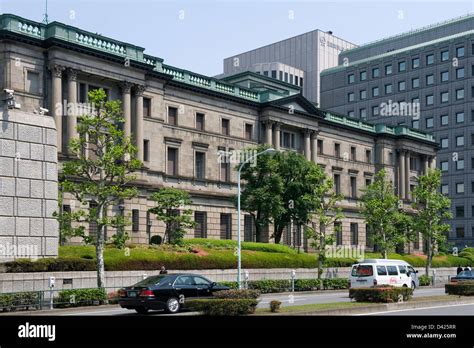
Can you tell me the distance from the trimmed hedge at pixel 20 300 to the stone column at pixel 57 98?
2054 centimetres

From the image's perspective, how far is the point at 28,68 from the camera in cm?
4938

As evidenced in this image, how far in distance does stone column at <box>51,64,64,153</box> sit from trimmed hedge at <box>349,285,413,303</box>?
27.7 metres

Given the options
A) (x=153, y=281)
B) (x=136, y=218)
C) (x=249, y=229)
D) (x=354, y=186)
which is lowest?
(x=153, y=281)

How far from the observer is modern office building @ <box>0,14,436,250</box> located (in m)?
49.8

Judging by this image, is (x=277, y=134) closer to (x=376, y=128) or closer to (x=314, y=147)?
(x=314, y=147)

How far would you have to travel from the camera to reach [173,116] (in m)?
61.6

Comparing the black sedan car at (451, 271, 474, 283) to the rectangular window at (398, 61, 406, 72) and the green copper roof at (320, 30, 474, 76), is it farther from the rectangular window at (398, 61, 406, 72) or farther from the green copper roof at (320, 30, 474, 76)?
the rectangular window at (398, 61, 406, 72)

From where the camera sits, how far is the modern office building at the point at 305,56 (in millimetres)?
131500

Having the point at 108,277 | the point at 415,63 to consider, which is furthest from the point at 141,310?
the point at 415,63

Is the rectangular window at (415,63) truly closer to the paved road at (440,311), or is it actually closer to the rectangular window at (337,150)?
the rectangular window at (337,150)

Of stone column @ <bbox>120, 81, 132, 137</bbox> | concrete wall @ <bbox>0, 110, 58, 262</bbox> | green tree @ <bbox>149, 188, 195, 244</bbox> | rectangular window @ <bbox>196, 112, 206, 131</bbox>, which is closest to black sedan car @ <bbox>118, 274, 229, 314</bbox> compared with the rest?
concrete wall @ <bbox>0, 110, 58, 262</bbox>

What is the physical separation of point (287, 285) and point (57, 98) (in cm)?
2132
